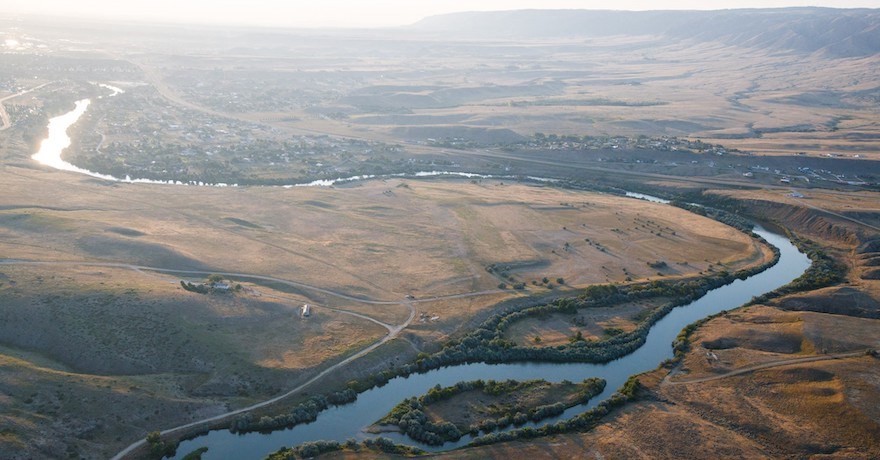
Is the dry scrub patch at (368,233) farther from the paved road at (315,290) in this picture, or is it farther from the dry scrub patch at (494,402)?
the dry scrub patch at (494,402)

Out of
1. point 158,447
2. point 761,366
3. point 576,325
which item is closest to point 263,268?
point 158,447

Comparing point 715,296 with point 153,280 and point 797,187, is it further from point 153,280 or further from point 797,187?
point 153,280

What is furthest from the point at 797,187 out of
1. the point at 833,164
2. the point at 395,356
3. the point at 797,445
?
the point at 395,356

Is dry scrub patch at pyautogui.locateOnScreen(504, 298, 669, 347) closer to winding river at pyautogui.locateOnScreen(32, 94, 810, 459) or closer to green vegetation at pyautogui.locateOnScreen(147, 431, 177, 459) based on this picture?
winding river at pyautogui.locateOnScreen(32, 94, 810, 459)

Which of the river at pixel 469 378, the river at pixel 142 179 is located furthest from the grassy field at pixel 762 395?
the river at pixel 142 179

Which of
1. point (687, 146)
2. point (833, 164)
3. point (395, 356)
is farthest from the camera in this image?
point (687, 146)

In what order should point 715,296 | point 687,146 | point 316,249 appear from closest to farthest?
point 715,296 → point 316,249 → point 687,146

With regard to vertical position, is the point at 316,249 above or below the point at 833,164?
below

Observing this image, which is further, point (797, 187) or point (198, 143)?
point (198, 143)
